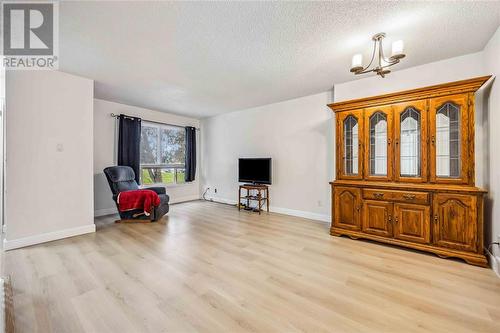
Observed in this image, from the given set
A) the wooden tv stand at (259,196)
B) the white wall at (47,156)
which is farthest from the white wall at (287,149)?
the white wall at (47,156)

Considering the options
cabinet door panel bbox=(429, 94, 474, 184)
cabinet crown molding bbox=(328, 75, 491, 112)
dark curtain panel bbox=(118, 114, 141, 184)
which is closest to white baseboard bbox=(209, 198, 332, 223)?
cabinet door panel bbox=(429, 94, 474, 184)

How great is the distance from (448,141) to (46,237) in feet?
18.0

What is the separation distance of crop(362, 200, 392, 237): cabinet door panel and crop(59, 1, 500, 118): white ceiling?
196 cm

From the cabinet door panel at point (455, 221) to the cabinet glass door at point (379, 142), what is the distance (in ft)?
2.11

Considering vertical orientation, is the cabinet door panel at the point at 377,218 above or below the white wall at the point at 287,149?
below

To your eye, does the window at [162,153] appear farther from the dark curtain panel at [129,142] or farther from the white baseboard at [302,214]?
the white baseboard at [302,214]

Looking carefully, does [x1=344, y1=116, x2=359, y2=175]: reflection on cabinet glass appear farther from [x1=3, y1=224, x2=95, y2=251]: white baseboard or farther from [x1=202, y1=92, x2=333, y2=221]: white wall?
[x1=3, y1=224, x2=95, y2=251]: white baseboard

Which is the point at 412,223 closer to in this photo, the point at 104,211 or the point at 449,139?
the point at 449,139

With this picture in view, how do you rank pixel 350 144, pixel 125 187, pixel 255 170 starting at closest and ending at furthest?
pixel 350 144 < pixel 125 187 < pixel 255 170

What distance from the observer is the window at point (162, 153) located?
5367 millimetres

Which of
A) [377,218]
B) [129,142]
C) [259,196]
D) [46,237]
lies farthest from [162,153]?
[377,218]

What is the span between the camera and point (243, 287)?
1.96 meters

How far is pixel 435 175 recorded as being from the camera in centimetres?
265

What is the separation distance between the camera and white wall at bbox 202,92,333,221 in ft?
13.7
